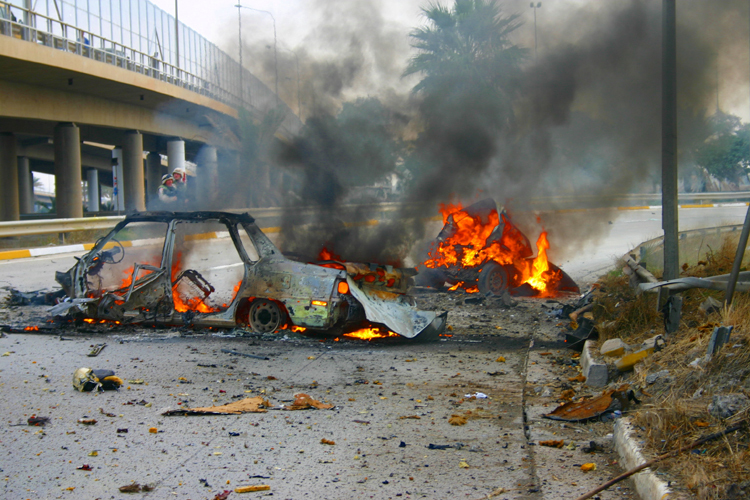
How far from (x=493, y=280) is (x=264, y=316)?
4411 mm

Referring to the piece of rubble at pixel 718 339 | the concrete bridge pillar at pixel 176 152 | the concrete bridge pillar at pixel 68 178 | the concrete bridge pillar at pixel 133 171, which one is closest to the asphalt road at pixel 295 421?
the piece of rubble at pixel 718 339

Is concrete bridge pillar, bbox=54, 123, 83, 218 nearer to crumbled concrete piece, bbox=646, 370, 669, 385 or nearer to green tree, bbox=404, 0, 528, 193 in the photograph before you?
green tree, bbox=404, 0, 528, 193

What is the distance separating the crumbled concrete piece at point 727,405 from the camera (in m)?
3.41

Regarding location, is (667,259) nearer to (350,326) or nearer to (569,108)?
(350,326)

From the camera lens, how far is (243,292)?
669 cm

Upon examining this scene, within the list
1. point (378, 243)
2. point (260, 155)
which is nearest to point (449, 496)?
point (378, 243)

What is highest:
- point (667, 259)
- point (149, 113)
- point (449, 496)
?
point (149, 113)

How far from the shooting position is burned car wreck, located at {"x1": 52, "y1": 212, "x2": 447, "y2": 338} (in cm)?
650

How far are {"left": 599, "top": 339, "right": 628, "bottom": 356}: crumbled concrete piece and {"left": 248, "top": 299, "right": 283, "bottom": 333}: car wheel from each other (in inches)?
124

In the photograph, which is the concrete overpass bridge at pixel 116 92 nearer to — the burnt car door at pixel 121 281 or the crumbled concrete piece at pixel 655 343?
the burnt car door at pixel 121 281

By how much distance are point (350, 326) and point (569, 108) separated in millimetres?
7395

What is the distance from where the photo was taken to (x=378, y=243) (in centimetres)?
991

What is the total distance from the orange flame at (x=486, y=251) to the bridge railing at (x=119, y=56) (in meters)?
3.50

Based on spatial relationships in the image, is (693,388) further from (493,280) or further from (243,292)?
(493,280)
